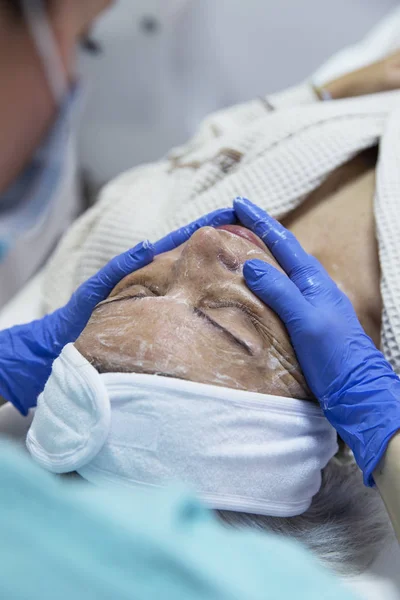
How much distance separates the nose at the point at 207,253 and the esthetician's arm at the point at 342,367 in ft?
0.12

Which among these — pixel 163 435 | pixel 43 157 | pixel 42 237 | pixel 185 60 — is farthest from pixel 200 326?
pixel 185 60

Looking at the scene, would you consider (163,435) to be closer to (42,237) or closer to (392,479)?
(392,479)

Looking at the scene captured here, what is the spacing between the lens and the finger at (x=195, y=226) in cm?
105

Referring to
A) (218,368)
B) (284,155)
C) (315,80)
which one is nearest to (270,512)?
(218,368)

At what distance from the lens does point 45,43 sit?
2.15 metres

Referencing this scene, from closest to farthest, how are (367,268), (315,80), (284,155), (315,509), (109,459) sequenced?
(109,459)
(315,509)
(367,268)
(284,155)
(315,80)

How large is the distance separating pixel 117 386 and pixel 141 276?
0.21 m

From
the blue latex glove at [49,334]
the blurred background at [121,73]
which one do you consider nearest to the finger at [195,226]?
the blue latex glove at [49,334]

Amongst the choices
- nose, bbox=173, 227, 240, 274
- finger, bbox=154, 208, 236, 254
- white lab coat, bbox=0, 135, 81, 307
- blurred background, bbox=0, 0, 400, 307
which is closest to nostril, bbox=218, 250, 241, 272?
nose, bbox=173, 227, 240, 274

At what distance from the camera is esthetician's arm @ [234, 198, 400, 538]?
0.83m

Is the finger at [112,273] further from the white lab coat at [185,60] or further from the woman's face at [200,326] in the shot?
the white lab coat at [185,60]

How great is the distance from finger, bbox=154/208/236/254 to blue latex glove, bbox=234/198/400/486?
0.49 ft

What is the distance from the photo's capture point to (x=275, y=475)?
2.82 ft

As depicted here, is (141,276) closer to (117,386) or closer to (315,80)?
(117,386)
